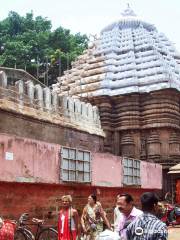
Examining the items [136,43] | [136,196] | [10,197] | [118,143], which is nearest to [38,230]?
[10,197]

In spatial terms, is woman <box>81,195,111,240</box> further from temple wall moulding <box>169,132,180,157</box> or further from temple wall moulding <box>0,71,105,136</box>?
temple wall moulding <box>169,132,180,157</box>

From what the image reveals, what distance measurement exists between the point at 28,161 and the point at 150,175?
7.33 metres

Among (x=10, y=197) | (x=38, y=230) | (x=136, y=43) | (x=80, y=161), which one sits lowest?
(x=38, y=230)

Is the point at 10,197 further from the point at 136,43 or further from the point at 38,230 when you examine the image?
the point at 136,43

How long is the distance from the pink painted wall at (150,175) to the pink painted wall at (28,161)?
5.34 meters

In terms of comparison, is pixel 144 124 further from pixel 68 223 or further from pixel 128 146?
pixel 68 223

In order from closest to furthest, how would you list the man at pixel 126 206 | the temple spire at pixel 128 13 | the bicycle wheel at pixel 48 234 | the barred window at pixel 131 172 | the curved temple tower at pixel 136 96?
the man at pixel 126 206 < the bicycle wheel at pixel 48 234 < the barred window at pixel 131 172 < the curved temple tower at pixel 136 96 < the temple spire at pixel 128 13

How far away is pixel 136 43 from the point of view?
25297mm

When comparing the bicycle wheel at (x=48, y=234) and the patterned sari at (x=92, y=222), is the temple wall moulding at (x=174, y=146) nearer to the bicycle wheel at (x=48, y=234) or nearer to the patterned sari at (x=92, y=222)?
the bicycle wheel at (x=48, y=234)

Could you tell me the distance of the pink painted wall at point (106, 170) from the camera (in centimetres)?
1377

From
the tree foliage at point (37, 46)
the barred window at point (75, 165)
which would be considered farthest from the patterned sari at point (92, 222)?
the tree foliage at point (37, 46)

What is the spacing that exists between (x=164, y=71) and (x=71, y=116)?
622 cm

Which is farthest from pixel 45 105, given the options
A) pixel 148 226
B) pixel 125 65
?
pixel 148 226

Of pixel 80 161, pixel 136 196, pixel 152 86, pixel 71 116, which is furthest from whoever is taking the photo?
pixel 152 86
